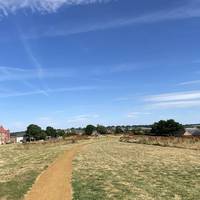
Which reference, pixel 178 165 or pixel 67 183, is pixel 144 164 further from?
pixel 67 183

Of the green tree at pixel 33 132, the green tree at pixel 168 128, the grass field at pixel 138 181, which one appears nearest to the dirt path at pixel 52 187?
the grass field at pixel 138 181

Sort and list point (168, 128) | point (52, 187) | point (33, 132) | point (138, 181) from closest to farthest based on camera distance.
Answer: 1. point (52, 187)
2. point (138, 181)
3. point (168, 128)
4. point (33, 132)

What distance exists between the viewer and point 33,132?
582 feet

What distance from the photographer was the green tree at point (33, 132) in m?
178

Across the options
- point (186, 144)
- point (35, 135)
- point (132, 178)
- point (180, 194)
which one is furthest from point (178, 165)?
point (35, 135)

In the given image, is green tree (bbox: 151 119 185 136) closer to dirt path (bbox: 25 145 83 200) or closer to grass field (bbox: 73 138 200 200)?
grass field (bbox: 73 138 200 200)

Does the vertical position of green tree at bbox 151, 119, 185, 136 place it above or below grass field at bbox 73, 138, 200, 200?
above

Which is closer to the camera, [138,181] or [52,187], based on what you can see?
[52,187]

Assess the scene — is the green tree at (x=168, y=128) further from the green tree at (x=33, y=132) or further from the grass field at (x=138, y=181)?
the grass field at (x=138, y=181)

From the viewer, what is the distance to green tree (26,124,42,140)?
177625 mm

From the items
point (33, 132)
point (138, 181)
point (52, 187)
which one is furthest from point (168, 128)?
point (52, 187)

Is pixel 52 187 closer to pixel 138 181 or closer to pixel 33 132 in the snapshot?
pixel 138 181

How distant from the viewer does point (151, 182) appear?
22500 millimetres

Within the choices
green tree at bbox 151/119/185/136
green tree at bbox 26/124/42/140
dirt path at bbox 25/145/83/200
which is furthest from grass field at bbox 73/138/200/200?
green tree at bbox 26/124/42/140
